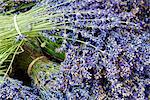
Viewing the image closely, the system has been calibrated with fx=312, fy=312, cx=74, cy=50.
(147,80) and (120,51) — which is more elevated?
(120,51)

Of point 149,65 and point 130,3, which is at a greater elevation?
point 130,3

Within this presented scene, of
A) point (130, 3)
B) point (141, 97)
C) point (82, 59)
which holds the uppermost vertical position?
point (130, 3)

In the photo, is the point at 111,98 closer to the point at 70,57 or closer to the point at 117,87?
the point at 117,87

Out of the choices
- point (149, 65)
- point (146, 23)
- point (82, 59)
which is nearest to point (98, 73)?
point (82, 59)

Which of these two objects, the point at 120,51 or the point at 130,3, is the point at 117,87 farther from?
the point at 130,3

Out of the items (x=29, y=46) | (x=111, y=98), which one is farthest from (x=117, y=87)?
(x=29, y=46)

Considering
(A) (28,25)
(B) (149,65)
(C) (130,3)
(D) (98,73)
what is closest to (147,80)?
(B) (149,65)

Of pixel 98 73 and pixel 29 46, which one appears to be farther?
pixel 29 46

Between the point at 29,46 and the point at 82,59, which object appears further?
the point at 29,46

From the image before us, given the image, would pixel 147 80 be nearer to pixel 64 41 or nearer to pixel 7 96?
pixel 64 41
